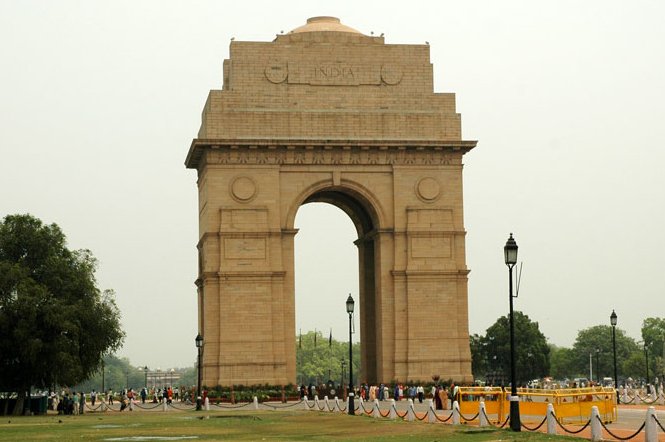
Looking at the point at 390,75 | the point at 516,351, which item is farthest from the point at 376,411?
the point at 516,351

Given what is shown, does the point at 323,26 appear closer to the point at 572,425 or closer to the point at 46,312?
the point at 46,312

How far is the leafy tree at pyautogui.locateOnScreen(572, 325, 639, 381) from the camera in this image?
176375 millimetres

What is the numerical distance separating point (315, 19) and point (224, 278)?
14793mm

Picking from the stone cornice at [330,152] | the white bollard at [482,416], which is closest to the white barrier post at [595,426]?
the white bollard at [482,416]

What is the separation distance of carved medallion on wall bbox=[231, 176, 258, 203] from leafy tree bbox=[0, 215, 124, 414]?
811 centimetres

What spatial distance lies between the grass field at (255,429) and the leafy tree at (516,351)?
80.2 m

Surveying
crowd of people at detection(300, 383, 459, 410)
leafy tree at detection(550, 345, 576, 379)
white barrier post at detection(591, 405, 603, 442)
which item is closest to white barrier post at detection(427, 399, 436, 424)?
white barrier post at detection(591, 405, 603, 442)

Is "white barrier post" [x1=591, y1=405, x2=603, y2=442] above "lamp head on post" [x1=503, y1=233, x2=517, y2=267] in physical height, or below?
below

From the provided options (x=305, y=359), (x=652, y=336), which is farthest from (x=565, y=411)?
(x=305, y=359)

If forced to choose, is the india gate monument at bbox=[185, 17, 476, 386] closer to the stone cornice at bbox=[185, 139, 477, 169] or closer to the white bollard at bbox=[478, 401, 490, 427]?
the stone cornice at bbox=[185, 139, 477, 169]

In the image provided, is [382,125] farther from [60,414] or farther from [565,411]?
[565,411]

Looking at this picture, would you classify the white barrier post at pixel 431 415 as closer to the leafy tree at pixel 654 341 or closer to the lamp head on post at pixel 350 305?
the lamp head on post at pixel 350 305

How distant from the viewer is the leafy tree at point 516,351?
414ft

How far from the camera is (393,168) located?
64.6 meters
